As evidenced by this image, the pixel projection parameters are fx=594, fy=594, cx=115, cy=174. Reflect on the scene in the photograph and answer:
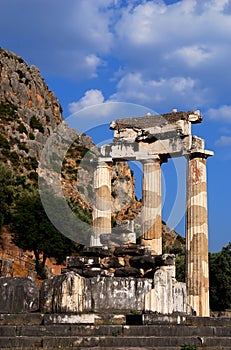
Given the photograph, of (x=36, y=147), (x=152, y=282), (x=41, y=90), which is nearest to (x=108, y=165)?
(x=152, y=282)

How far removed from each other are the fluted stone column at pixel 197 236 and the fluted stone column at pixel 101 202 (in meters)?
4.76

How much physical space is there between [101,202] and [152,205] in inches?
119

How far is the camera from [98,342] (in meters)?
11.0

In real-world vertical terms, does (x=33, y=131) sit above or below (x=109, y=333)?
above

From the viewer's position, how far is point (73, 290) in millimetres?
13195

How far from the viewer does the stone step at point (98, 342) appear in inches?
428

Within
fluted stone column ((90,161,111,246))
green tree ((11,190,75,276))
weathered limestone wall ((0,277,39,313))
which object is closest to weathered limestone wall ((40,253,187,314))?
weathered limestone wall ((0,277,39,313))

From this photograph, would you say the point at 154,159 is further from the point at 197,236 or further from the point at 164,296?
the point at 164,296

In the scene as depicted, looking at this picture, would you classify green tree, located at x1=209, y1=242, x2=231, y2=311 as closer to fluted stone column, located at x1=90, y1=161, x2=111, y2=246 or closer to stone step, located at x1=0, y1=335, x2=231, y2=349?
fluted stone column, located at x1=90, y1=161, x2=111, y2=246

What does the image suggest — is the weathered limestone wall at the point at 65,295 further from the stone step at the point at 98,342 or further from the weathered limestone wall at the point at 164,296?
the stone step at the point at 98,342

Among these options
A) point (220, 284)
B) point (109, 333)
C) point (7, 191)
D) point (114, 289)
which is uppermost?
point (7, 191)

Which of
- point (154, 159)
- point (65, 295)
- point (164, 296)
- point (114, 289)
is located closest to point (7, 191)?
point (154, 159)

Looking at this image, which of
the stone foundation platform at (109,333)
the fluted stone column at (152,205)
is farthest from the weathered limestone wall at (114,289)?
the fluted stone column at (152,205)

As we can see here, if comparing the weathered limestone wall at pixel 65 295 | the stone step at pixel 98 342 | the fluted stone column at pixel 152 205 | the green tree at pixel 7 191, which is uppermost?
the green tree at pixel 7 191
